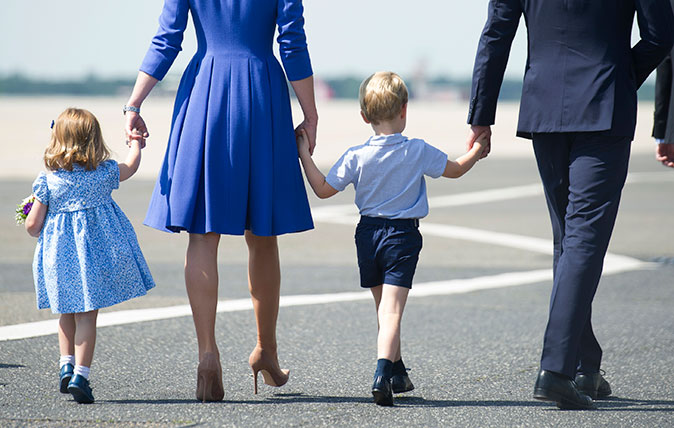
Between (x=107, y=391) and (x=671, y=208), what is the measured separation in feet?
37.2

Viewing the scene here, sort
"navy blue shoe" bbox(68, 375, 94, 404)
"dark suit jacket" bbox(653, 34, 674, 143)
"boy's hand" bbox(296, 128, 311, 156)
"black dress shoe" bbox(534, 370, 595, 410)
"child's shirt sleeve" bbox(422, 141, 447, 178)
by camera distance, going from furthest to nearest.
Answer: "dark suit jacket" bbox(653, 34, 674, 143) → "boy's hand" bbox(296, 128, 311, 156) → "child's shirt sleeve" bbox(422, 141, 447, 178) → "navy blue shoe" bbox(68, 375, 94, 404) → "black dress shoe" bbox(534, 370, 595, 410)

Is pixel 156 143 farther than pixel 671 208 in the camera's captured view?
Yes

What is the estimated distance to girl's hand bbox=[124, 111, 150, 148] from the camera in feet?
14.9

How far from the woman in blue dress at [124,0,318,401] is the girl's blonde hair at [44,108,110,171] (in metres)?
0.19

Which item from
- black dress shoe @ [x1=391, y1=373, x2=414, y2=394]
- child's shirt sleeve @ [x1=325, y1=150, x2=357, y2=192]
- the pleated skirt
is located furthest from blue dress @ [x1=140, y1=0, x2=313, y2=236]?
black dress shoe @ [x1=391, y1=373, x2=414, y2=394]

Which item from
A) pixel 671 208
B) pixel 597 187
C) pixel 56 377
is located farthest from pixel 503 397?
pixel 671 208

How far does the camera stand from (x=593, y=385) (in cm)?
450

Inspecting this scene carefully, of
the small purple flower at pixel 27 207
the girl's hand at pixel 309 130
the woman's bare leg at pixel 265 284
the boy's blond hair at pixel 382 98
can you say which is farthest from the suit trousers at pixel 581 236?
the small purple flower at pixel 27 207

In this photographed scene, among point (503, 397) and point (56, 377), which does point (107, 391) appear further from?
point (503, 397)

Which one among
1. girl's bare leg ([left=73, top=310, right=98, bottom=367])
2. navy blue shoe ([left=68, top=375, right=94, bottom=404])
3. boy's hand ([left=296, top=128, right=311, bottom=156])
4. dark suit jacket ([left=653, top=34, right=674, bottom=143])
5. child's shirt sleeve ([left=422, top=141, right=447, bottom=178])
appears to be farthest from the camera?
dark suit jacket ([left=653, top=34, right=674, bottom=143])

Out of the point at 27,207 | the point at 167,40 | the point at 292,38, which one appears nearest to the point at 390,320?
the point at 292,38

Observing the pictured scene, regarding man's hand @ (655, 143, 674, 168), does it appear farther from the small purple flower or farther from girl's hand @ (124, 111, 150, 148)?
the small purple flower

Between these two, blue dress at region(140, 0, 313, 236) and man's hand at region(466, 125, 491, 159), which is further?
man's hand at region(466, 125, 491, 159)

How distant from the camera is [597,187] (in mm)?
4234
